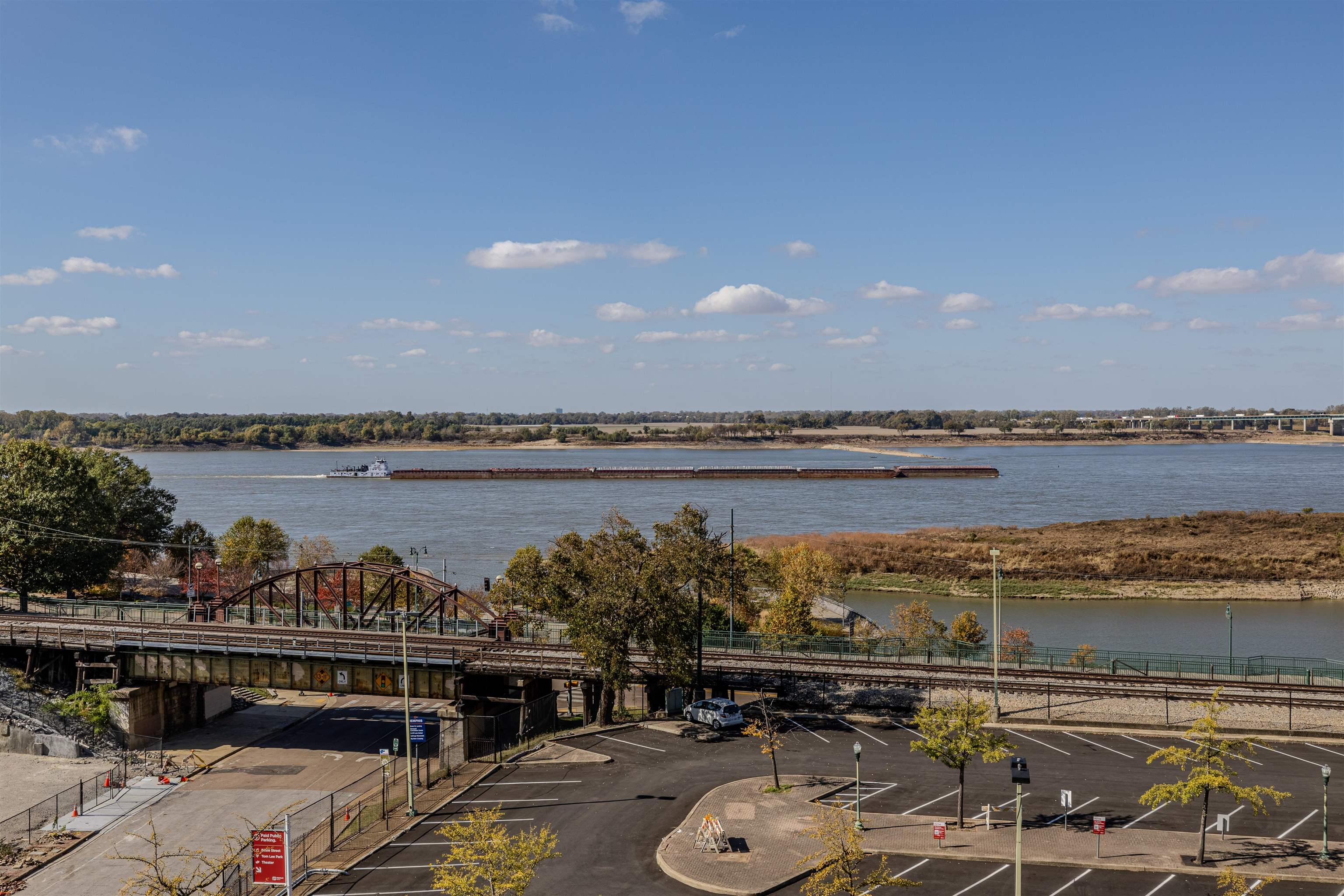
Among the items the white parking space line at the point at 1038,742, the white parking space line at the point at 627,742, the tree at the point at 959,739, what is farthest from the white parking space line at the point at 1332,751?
the white parking space line at the point at 627,742

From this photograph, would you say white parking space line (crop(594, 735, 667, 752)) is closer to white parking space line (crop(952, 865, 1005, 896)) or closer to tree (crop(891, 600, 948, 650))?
white parking space line (crop(952, 865, 1005, 896))

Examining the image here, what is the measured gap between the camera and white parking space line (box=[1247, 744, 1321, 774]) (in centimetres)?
3219

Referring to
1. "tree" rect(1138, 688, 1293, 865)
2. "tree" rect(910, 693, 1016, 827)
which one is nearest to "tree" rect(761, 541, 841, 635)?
"tree" rect(910, 693, 1016, 827)

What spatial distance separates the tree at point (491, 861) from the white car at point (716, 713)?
14.5 m

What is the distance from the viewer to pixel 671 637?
38.7 metres

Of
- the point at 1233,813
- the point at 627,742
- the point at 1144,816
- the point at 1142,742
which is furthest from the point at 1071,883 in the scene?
the point at 627,742

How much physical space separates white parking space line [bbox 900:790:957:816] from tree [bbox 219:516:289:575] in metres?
65.7

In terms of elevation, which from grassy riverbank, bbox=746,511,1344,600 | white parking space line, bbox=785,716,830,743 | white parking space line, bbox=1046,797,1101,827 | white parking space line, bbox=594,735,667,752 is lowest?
grassy riverbank, bbox=746,511,1344,600

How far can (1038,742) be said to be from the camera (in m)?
35.2

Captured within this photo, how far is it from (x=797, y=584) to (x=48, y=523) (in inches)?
2014

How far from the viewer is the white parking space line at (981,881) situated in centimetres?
2328

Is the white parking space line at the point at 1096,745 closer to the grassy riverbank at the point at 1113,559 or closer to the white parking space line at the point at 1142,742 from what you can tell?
the white parking space line at the point at 1142,742

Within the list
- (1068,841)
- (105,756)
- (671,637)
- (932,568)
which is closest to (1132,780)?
(1068,841)

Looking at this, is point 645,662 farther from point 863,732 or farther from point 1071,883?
point 1071,883
